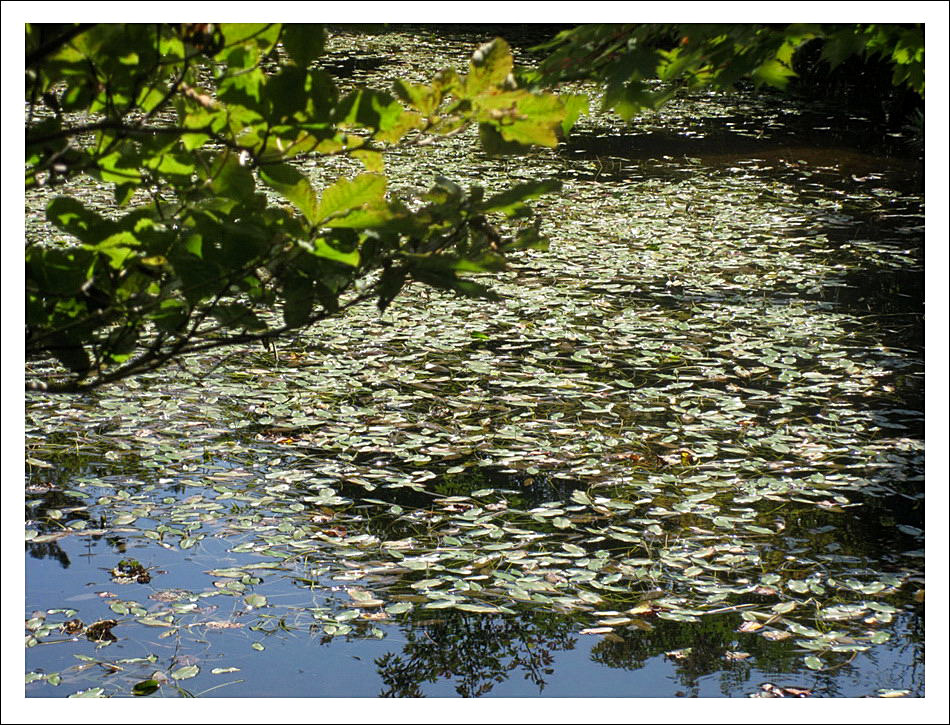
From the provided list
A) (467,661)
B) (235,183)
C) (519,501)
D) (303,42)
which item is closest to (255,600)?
(467,661)

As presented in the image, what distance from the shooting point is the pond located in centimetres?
209

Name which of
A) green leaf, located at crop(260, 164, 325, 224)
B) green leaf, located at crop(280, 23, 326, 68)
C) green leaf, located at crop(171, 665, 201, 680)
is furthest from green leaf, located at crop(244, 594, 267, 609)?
green leaf, located at crop(280, 23, 326, 68)

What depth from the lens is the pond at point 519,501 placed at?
2088mm

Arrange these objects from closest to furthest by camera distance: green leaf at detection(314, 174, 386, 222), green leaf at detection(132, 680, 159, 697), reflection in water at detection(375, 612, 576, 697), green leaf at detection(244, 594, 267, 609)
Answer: green leaf at detection(314, 174, 386, 222), green leaf at detection(132, 680, 159, 697), reflection in water at detection(375, 612, 576, 697), green leaf at detection(244, 594, 267, 609)

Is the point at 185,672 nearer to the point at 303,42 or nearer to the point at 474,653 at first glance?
the point at 474,653

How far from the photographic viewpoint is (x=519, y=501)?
2689 mm

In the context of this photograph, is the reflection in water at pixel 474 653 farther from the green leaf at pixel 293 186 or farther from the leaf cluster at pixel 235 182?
the green leaf at pixel 293 186

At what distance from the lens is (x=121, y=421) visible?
3146 mm

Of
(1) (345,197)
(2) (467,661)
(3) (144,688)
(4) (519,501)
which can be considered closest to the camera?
(1) (345,197)

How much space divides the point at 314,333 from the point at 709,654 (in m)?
2.29

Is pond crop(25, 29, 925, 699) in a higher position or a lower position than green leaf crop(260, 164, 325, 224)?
lower

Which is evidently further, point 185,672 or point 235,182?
point 185,672

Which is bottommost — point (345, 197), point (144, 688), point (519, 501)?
point (144, 688)

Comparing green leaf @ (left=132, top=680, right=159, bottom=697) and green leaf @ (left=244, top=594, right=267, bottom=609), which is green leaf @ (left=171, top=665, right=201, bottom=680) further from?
green leaf @ (left=244, top=594, right=267, bottom=609)
